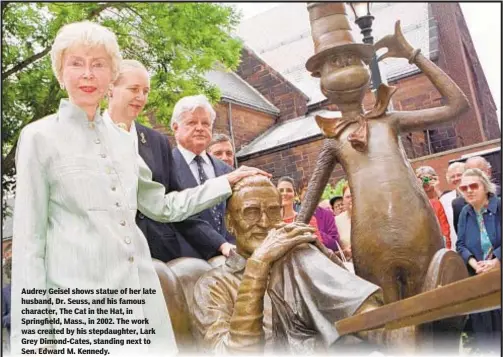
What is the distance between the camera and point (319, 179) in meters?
1.83

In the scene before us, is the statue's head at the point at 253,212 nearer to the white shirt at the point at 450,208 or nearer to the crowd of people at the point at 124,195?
the crowd of people at the point at 124,195

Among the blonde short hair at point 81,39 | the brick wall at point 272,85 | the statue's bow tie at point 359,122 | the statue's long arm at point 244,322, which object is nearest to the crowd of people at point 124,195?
the blonde short hair at point 81,39

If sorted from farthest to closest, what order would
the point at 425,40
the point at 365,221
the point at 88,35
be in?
the point at 425,40 < the point at 365,221 < the point at 88,35

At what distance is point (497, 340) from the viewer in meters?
1.56

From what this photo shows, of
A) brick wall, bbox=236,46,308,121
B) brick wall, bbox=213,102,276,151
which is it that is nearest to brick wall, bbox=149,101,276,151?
brick wall, bbox=213,102,276,151

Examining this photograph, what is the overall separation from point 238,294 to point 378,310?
0.35 metres

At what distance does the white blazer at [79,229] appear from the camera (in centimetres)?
146

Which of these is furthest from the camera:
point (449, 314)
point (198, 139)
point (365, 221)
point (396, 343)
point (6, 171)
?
point (198, 139)

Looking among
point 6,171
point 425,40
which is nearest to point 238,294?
point 6,171

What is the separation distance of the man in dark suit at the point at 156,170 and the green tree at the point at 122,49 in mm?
341

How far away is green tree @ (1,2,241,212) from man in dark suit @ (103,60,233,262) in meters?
0.34

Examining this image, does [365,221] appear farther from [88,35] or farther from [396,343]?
[88,35]

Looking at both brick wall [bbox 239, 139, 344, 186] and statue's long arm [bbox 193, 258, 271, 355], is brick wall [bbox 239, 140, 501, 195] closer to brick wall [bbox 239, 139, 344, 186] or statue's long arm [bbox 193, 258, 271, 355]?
brick wall [bbox 239, 139, 344, 186]

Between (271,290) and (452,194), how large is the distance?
2.70 ft
